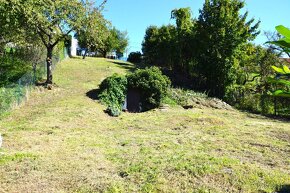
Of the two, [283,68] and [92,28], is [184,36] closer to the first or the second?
[92,28]

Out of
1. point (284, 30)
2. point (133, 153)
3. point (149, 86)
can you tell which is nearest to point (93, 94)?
point (149, 86)

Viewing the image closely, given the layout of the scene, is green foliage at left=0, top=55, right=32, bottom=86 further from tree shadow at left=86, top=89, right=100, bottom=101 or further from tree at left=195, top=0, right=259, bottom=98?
tree at left=195, top=0, right=259, bottom=98

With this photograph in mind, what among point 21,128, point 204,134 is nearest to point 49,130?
point 21,128

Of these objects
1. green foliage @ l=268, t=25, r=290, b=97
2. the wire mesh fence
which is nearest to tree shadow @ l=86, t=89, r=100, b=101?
the wire mesh fence

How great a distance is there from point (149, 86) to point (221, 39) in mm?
8225

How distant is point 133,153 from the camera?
8.70m

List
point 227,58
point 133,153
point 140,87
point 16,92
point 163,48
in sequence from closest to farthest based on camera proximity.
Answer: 1. point 133,153
2. point 16,92
3. point 140,87
4. point 227,58
5. point 163,48

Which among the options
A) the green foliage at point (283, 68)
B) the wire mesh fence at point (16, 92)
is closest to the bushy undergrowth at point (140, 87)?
the wire mesh fence at point (16, 92)

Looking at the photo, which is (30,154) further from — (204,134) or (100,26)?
(100,26)

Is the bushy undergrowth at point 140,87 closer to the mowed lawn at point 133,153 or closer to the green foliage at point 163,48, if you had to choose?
the mowed lawn at point 133,153

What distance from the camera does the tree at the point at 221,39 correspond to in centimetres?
2319

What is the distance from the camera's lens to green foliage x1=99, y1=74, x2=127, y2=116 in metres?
16.5

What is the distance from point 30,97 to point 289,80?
51.0ft

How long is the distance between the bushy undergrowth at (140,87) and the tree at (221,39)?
20.3 feet
